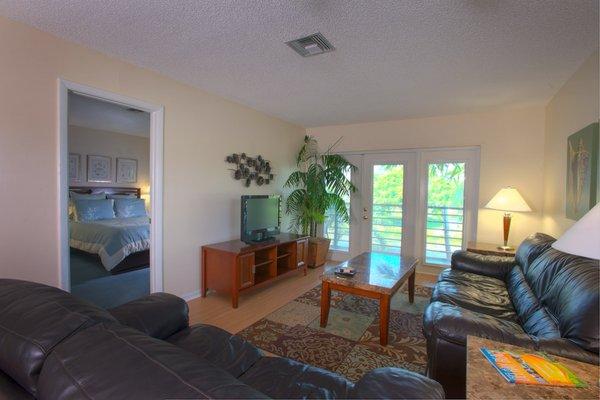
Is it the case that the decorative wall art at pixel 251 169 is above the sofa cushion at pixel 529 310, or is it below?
above

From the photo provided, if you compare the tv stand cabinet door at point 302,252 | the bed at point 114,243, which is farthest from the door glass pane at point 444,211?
the bed at point 114,243

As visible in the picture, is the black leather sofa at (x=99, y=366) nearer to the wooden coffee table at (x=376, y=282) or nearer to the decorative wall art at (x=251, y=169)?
the wooden coffee table at (x=376, y=282)

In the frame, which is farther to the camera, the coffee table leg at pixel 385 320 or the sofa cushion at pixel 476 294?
the coffee table leg at pixel 385 320

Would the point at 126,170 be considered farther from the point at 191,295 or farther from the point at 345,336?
the point at 345,336

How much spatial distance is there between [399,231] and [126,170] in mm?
5367

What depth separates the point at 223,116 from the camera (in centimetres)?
363

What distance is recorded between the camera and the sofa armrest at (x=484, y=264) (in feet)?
9.40

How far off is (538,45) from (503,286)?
6.46 feet

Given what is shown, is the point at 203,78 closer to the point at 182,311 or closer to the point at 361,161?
the point at 182,311

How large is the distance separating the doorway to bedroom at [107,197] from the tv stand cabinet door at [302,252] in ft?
5.86

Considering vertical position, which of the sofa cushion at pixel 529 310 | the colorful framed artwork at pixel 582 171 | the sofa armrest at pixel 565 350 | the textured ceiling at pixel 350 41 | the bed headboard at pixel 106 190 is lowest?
the sofa cushion at pixel 529 310

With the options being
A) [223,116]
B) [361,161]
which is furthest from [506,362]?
[361,161]

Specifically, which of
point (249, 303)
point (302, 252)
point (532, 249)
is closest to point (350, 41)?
point (532, 249)

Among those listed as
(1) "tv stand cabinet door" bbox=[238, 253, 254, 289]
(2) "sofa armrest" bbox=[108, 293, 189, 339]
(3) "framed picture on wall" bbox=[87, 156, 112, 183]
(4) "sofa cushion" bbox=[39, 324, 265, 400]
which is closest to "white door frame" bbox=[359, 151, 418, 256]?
(1) "tv stand cabinet door" bbox=[238, 253, 254, 289]
